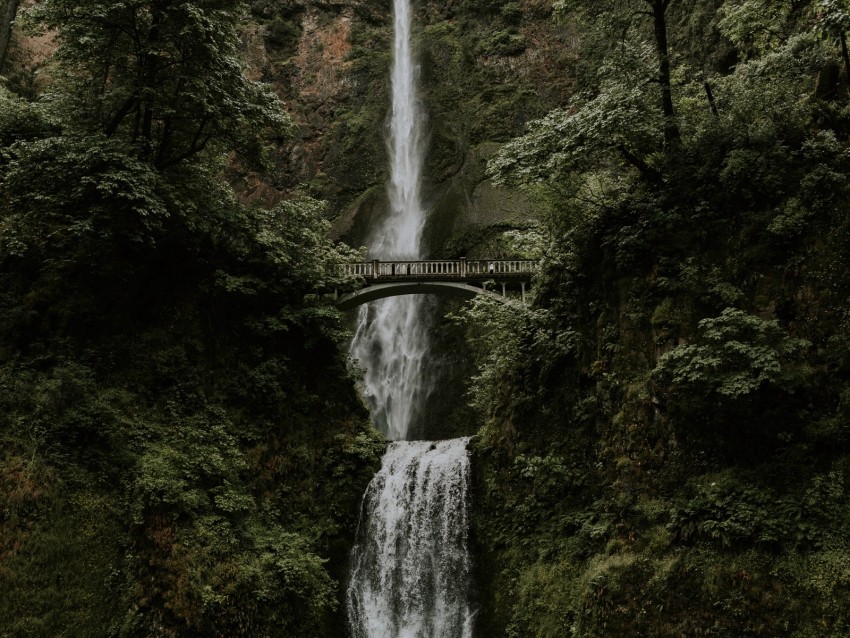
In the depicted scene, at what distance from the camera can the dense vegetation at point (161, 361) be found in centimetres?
1114

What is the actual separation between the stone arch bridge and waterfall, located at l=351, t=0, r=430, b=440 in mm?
5280

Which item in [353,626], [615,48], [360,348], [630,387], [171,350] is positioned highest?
[615,48]

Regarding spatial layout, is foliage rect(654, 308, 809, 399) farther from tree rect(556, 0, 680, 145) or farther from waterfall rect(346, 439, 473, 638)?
waterfall rect(346, 439, 473, 638)

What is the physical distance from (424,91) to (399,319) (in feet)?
48.9

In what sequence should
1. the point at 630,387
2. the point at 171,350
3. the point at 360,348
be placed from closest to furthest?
the point at 630,387 < the point at 171,350 < the point at 360,348

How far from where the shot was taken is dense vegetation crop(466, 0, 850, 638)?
8523mm

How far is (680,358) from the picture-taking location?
9891 millimetres

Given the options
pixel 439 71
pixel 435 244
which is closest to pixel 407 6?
pixel 439 71

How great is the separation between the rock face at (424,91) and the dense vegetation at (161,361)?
1424 centimetres

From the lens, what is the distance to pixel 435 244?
29.7 meters

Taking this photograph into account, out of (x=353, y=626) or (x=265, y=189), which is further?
(x=265, y=189)

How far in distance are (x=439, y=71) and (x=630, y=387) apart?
94.8 ft

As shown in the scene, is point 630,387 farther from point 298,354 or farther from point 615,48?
point 298,354

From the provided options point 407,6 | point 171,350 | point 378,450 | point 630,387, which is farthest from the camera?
point 407,6
